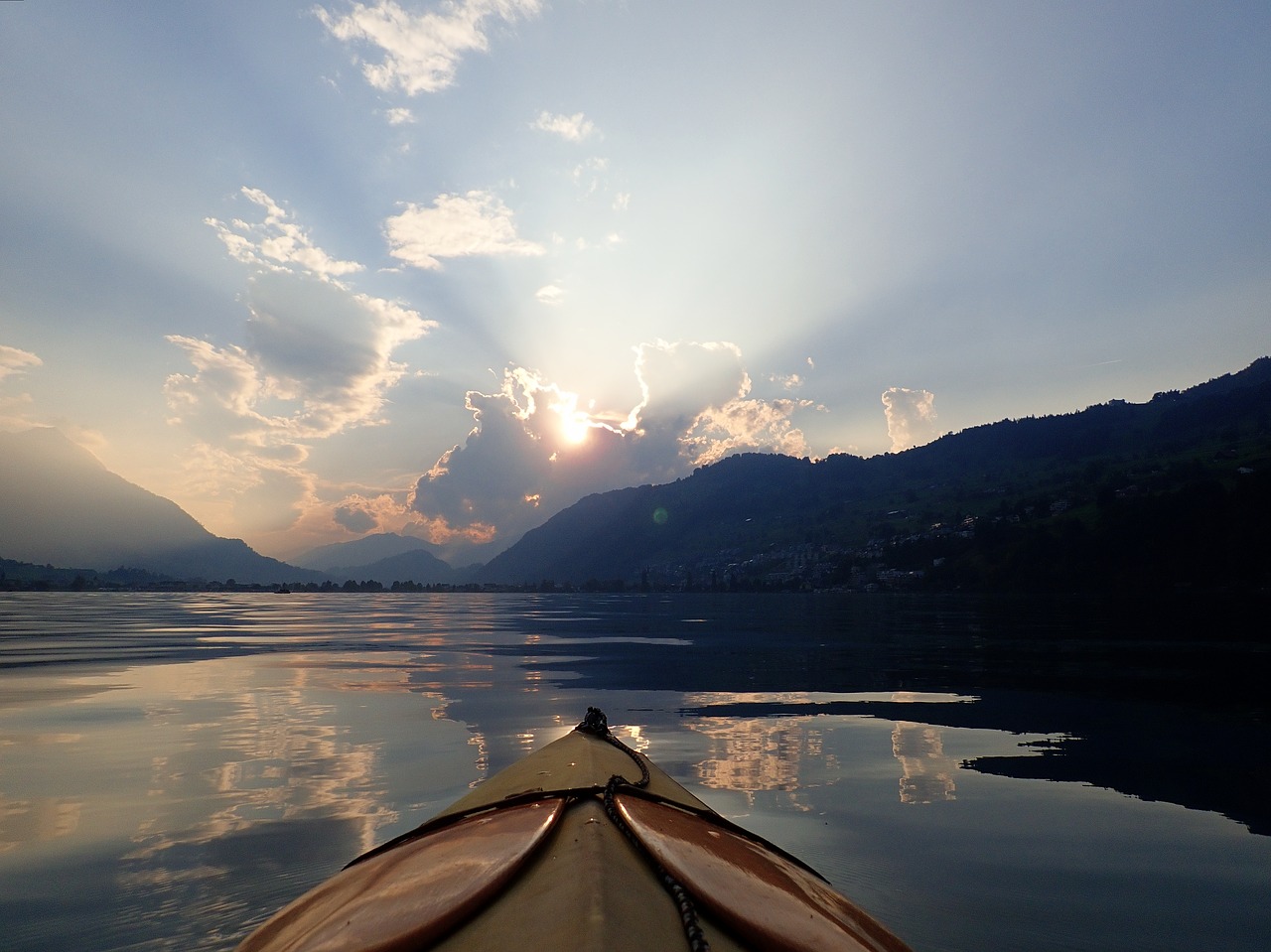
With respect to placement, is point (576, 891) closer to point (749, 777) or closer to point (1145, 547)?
point (749, 777)

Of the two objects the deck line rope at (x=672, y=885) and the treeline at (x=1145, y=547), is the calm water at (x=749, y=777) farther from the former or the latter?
the treeline at (x=1145, y=547)

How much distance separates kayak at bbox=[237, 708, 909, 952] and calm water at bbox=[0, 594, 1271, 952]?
3451mm

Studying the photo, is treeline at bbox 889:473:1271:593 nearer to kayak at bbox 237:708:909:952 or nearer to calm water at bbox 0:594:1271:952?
calm water at bbox 0:594:1271:952

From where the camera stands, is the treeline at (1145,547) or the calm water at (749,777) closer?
the calm water at (749,777)

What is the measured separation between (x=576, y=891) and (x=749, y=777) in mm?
12149

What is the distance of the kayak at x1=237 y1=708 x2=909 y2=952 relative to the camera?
4223 millimetres

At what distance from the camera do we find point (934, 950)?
788 centimetres

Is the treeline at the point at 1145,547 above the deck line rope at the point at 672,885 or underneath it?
above

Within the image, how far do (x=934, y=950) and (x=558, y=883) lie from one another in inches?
226

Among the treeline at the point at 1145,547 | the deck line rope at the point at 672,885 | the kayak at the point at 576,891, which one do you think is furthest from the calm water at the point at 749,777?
the treeline at the point at 1145,547

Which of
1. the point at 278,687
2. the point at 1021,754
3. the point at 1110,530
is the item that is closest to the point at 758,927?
the point at 1021,754

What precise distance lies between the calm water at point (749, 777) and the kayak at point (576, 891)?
345cm

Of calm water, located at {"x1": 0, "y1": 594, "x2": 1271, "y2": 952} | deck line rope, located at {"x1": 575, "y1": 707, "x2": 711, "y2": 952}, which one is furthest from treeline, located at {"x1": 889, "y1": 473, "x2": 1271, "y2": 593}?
deck line rope, located at {"x1": 575, "y1": 707, "x2": 711, "y2": 952}

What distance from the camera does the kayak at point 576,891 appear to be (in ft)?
13.9
